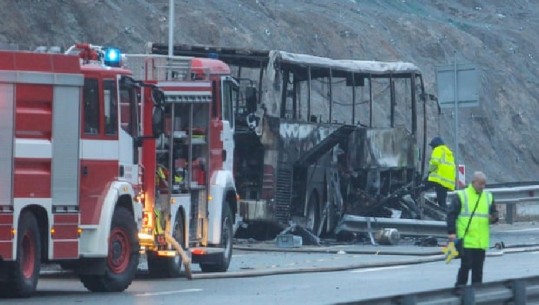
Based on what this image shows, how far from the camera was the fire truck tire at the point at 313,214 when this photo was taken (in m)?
30.6

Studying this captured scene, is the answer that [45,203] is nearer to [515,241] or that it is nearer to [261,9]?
[515,241]

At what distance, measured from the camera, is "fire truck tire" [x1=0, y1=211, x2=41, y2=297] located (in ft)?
56.3

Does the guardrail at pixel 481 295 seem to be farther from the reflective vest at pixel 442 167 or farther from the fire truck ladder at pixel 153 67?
the reflective vest at pixel 442 167

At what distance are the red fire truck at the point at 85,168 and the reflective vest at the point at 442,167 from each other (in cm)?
1057

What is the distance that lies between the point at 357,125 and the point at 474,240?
53.9 feet

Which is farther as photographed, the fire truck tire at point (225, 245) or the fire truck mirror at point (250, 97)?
the fire truck mirror at point (250, 97)

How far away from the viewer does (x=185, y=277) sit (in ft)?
71.7

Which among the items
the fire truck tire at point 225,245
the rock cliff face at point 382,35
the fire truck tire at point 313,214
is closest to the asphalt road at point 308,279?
the fire truck tire at point 225,245

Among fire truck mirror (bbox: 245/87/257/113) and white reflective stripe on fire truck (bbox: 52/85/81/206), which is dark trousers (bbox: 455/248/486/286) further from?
fire truck mirror (bbox: 245/87/257/113)

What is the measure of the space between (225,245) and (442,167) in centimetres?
962

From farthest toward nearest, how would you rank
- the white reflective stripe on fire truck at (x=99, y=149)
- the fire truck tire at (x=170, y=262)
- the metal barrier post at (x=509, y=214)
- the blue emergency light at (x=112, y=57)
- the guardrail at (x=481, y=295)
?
the metal barrier post at (x=509, y=214) < the fire truck tire at (x=170, y=262) < the blue emergency light at (x=112, y=57) < the white reflective stripe on fire truck at (x=99, y=149) < the guardrail at (x=481, y=295)

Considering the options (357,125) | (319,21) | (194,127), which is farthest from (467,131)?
(194,127)

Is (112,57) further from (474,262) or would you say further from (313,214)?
(313,214)

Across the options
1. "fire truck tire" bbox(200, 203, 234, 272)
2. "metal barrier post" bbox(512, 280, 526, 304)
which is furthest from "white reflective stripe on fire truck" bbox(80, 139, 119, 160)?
"metal barrier post" bbox(512, 280, 526, 304)
